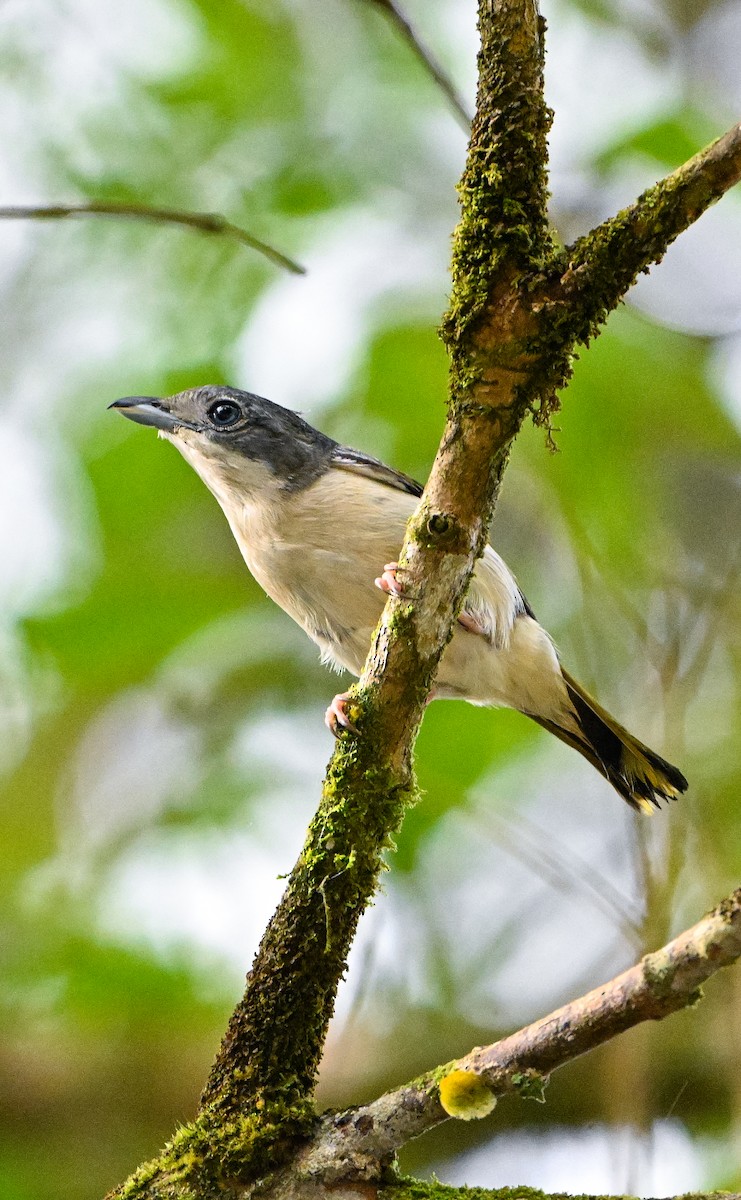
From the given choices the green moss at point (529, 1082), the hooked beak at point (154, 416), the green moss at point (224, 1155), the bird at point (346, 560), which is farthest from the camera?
the hooked beak at point (154, 416)

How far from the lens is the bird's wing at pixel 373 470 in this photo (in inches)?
178

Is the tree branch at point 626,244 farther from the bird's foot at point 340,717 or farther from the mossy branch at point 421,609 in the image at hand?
the bird's foot at point 340,717

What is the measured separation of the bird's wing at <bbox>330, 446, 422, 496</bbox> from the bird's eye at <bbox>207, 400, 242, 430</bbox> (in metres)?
0.41

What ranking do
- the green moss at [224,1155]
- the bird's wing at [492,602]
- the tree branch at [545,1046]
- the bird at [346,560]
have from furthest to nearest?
the bird's wing at [492,602], the bird at [346,560], the green moss at [224,1155], the tree branch at [545,1046]

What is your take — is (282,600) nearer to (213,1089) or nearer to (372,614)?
(372,614)

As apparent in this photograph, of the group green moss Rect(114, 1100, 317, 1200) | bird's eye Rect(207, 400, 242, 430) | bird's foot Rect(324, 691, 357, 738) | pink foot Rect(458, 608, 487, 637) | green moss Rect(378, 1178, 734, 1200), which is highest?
bird's eye Rect(207, 400, 242, 430)

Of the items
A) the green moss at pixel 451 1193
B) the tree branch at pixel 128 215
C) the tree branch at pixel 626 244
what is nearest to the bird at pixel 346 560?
the tree branch at pixel 128 215

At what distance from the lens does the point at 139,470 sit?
18.4 ft

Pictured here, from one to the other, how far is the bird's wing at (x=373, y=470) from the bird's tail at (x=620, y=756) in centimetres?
96

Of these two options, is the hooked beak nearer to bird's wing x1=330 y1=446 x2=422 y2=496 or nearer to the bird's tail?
bird's wing x1=330 y1=446 x2=422 y2=496

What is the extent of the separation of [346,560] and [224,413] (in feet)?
3.04

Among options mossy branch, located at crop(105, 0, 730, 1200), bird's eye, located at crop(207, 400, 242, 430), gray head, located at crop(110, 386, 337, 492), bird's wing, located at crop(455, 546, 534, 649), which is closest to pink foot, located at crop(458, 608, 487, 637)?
bird's wing, located at crop(455, 546, 534, 649)

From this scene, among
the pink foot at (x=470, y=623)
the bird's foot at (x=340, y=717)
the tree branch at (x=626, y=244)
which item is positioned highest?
the pink foot at (x=470, y=623)

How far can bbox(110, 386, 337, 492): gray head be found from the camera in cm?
446
